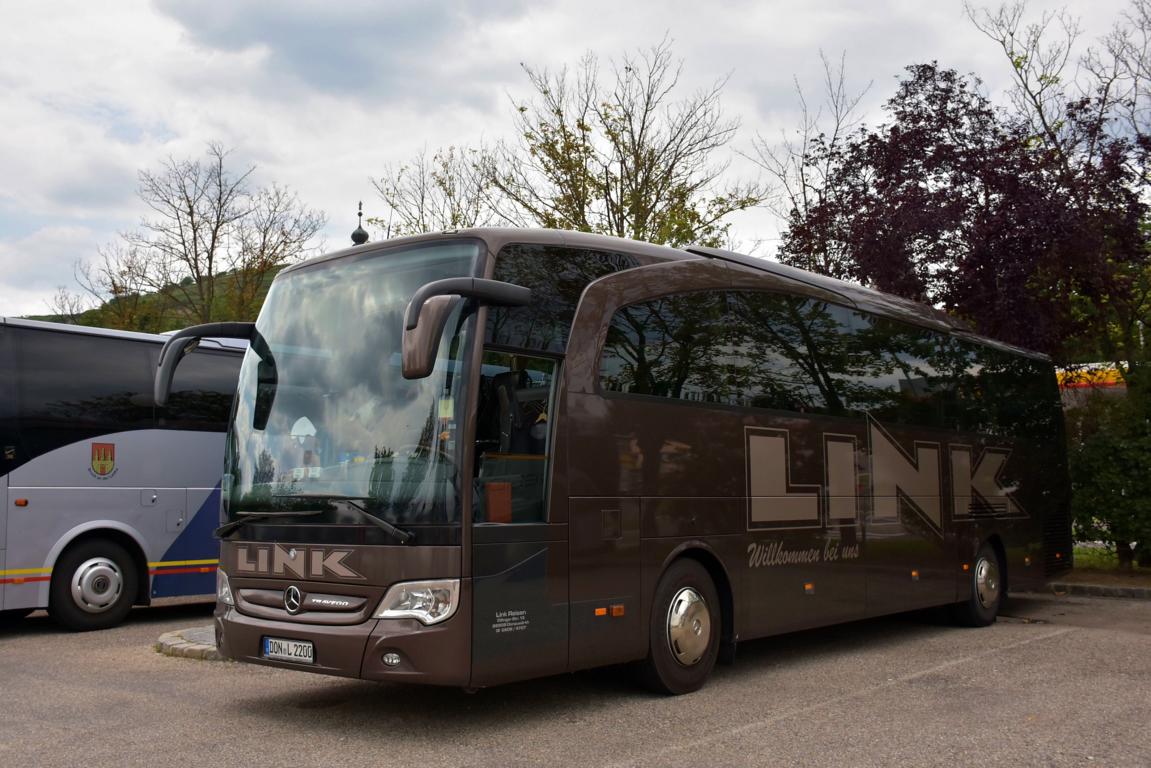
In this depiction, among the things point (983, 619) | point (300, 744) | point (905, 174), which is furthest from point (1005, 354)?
point (300, 744)

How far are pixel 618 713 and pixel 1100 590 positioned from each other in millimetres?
10926

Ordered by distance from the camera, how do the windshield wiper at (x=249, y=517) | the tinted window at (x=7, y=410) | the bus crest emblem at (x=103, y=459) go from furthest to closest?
1. the bus crest emblem at (x=103, y=459)
2. the tinted window at (x=7, y=410)
3. the windshield wiper at (x=249, y=517)

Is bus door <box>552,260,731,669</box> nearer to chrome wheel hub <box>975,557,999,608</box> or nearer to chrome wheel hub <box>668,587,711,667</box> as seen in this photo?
chrome wheel hub <box>668,587,711,667</box>

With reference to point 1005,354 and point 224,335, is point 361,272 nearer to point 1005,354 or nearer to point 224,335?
point 224,335

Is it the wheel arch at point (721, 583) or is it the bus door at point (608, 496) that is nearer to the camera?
the bus door at point (608, 496)

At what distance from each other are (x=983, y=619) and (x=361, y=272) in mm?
8731

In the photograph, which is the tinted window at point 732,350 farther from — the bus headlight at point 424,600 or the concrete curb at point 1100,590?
the concrete curb at point 1100,590

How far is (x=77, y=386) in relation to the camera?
40.5 feet

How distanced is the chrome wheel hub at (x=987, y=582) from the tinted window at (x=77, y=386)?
972 centimetres

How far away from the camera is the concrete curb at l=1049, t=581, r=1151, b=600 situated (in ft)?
51.1

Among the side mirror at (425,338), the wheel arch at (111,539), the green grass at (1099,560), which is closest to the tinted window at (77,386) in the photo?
the wheel arch at (111,539)

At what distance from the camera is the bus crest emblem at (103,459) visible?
40.8ft

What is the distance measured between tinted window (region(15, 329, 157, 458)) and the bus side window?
7004 mm

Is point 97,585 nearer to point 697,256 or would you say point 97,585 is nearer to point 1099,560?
point 697,256
